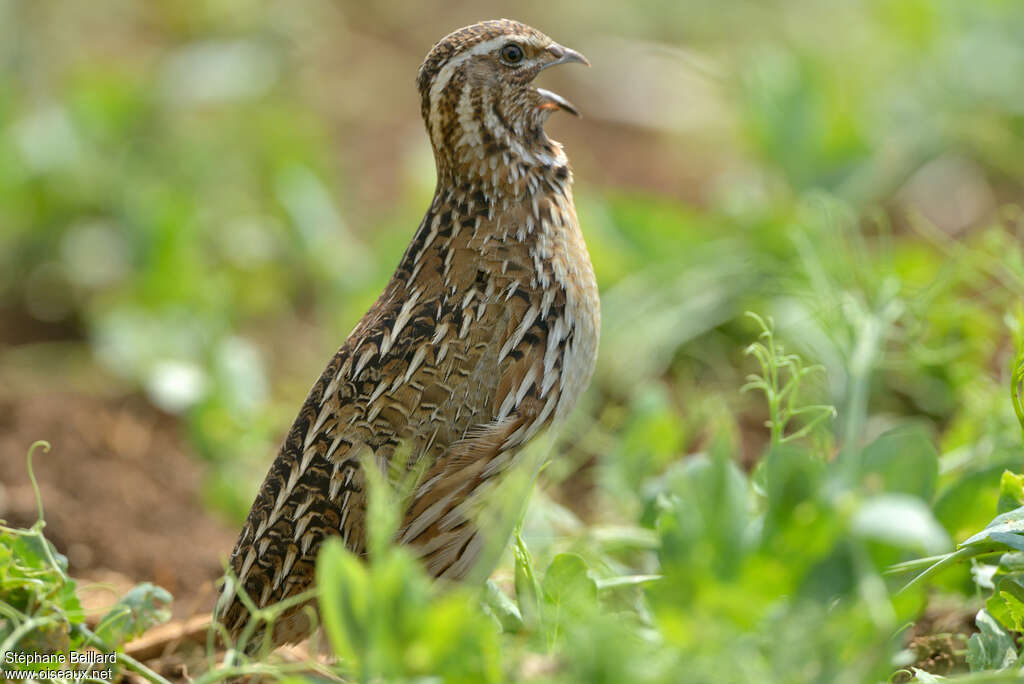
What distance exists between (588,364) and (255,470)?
6.78 ft

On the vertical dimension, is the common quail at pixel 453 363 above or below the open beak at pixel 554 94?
below

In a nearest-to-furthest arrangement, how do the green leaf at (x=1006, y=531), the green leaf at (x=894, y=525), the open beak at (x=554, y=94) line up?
1. the green leaf at (x=894, y=525)
2. the green leaf at (x=1006, y=531)
3. the open beak at (x=554, y=94)

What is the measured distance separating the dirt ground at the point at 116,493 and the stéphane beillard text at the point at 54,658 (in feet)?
2.30

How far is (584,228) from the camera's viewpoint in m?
5.42

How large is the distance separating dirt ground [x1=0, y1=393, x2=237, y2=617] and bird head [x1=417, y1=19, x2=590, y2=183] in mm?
1605

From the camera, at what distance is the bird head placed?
3162 mm

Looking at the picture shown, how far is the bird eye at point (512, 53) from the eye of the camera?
3230 mm

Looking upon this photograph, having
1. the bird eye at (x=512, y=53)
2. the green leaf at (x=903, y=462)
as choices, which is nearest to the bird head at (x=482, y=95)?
the bird eye at (x=512, y=53)

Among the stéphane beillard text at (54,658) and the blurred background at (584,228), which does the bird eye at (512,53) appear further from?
the stéphane beillard text at (54,658)

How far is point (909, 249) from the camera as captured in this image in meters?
5.03

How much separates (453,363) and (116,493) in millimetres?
2273

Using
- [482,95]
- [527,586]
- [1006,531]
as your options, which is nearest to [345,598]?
[527,586]

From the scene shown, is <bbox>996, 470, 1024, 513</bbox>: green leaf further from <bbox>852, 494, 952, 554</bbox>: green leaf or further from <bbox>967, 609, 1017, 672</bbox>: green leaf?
<bbox>852, 494, 952, 554</bbox>: green leaf

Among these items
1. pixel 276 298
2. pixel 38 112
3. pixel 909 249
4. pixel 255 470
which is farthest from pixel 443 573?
pixel 38 112
